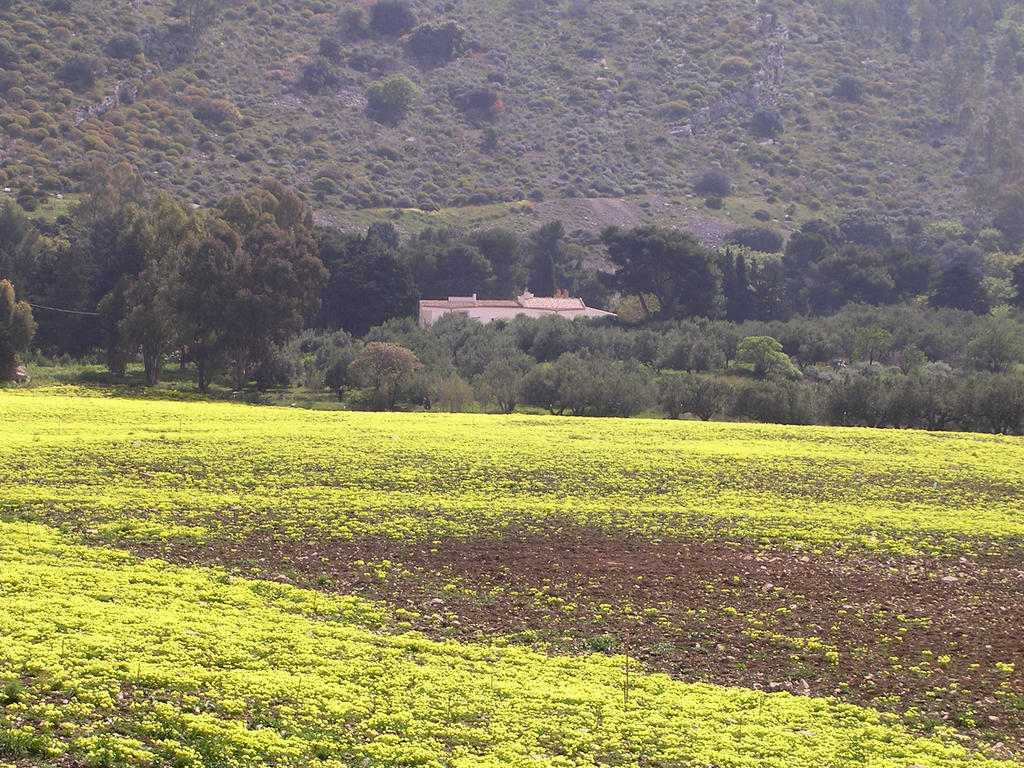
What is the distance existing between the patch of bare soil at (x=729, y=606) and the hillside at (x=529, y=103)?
282 feet

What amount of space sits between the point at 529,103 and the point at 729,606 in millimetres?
130936

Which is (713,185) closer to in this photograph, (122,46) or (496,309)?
(496,309)

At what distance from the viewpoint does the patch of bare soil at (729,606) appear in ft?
44.6

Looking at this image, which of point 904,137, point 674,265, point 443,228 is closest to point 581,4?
point 904,137

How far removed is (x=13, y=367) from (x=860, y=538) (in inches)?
1339

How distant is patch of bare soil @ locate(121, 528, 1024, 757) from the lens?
535 inches

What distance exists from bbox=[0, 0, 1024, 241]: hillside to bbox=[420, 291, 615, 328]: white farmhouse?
1282 inches

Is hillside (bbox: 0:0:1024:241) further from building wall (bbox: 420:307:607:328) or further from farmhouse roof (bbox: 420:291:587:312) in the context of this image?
building wall (bbox: 420:307:607:328)

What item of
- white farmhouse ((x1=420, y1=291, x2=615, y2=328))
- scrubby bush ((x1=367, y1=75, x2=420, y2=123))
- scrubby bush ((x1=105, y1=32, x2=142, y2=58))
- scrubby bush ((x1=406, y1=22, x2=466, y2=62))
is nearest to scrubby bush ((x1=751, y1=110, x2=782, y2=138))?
scrubby bush ((x1=406, y1=22, x2=466, y2=62))

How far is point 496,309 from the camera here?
257ft

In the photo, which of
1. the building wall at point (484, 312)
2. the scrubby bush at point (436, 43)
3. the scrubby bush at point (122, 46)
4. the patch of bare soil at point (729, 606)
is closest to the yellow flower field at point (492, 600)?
the patch of bare soil at point (729, 606)

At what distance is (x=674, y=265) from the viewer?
3285 inches

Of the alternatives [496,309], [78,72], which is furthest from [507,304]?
[78,72]

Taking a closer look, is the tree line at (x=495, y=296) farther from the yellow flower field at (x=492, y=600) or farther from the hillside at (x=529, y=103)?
the hillside at (x=529, y=103)
